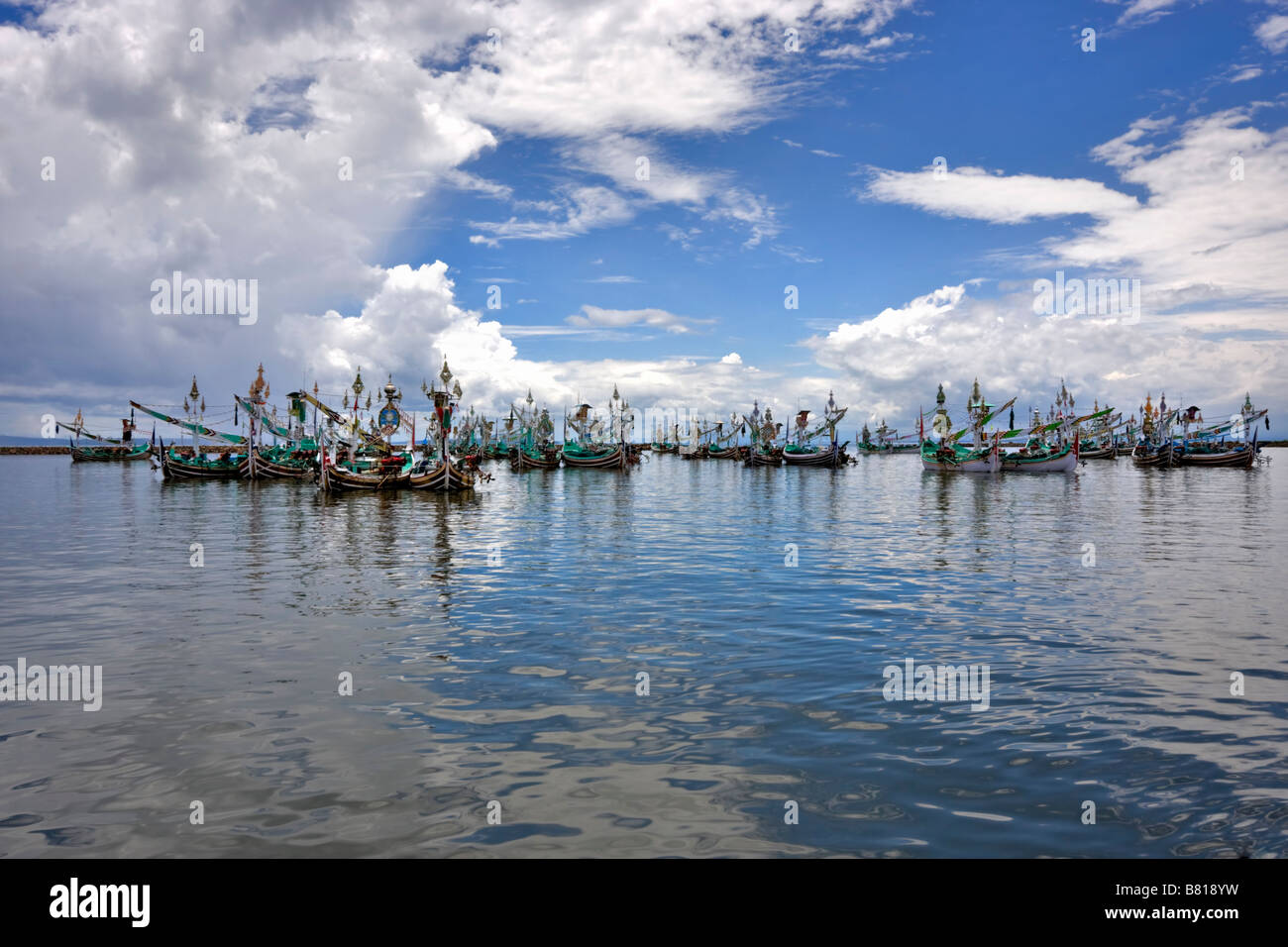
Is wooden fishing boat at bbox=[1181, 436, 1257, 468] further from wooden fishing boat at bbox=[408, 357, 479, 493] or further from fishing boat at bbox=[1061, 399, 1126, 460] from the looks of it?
wooden fishing boat at bbox=[408, 357, 479, 493]

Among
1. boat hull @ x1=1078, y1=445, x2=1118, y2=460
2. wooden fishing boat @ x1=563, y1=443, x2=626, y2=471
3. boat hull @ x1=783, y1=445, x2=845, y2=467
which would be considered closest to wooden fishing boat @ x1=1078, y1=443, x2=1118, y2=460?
boat hull @ x1=1078, y1=445, x2=1118, y2=460

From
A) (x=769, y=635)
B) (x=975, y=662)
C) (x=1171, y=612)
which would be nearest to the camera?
(x=975, y=662)

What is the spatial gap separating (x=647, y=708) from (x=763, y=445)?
371 feet

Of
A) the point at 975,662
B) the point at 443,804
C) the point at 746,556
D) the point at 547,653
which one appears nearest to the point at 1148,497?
the point at 746,556

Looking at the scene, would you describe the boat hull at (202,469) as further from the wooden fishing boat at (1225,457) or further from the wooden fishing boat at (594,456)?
the wooden fishing boat at (1225,457)

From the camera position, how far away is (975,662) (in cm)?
1114

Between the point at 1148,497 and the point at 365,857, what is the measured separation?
172 feet

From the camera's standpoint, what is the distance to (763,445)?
12019 centimetres

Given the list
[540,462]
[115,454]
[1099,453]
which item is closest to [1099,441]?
[1099,453]

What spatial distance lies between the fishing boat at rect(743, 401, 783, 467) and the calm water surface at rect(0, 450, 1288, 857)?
91.5 metres

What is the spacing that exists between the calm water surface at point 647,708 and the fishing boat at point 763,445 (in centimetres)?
9152

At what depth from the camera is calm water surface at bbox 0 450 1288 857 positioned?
632 centimetres

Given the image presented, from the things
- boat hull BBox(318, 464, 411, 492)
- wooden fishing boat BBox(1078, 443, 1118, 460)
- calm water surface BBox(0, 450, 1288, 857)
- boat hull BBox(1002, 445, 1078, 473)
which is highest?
wooden fishing boat BBox(1078, 443, 1118, 460)
